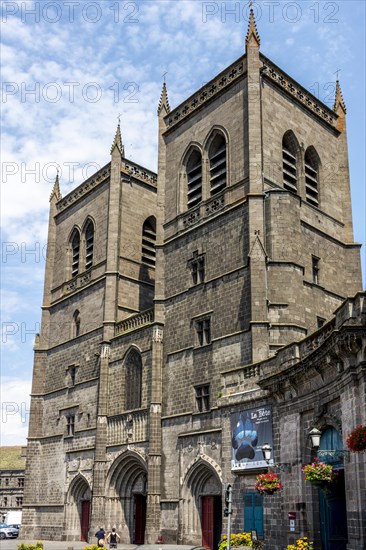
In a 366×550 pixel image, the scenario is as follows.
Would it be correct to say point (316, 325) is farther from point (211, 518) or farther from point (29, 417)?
point (29, 417)

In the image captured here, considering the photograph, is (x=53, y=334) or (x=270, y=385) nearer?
(x=270, y=385)

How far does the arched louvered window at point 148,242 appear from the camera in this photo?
44.7 metres

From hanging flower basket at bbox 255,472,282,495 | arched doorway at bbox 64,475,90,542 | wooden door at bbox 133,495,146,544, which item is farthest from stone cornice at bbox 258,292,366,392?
arched doorway at bbox 64,475,90,542

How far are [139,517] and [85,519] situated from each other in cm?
510

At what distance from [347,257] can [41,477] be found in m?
24.1

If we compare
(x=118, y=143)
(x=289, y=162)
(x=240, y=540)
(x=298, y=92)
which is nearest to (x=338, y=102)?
(x=298, y=92)

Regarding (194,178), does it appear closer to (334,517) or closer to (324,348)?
(324,348)

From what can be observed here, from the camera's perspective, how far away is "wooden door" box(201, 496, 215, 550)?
28.4 m

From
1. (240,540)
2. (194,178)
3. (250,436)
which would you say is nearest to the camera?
(240,540)

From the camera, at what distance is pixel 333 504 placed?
57.5 ft

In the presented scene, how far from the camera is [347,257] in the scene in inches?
1398

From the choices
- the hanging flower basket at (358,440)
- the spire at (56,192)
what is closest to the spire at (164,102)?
the spire at (56,192)

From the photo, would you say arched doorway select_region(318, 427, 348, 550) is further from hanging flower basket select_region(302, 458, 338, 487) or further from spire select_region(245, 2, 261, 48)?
spire select_region(245, 2, 261, 48)

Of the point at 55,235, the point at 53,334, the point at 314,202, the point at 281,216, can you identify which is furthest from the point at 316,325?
the point at 55,235
